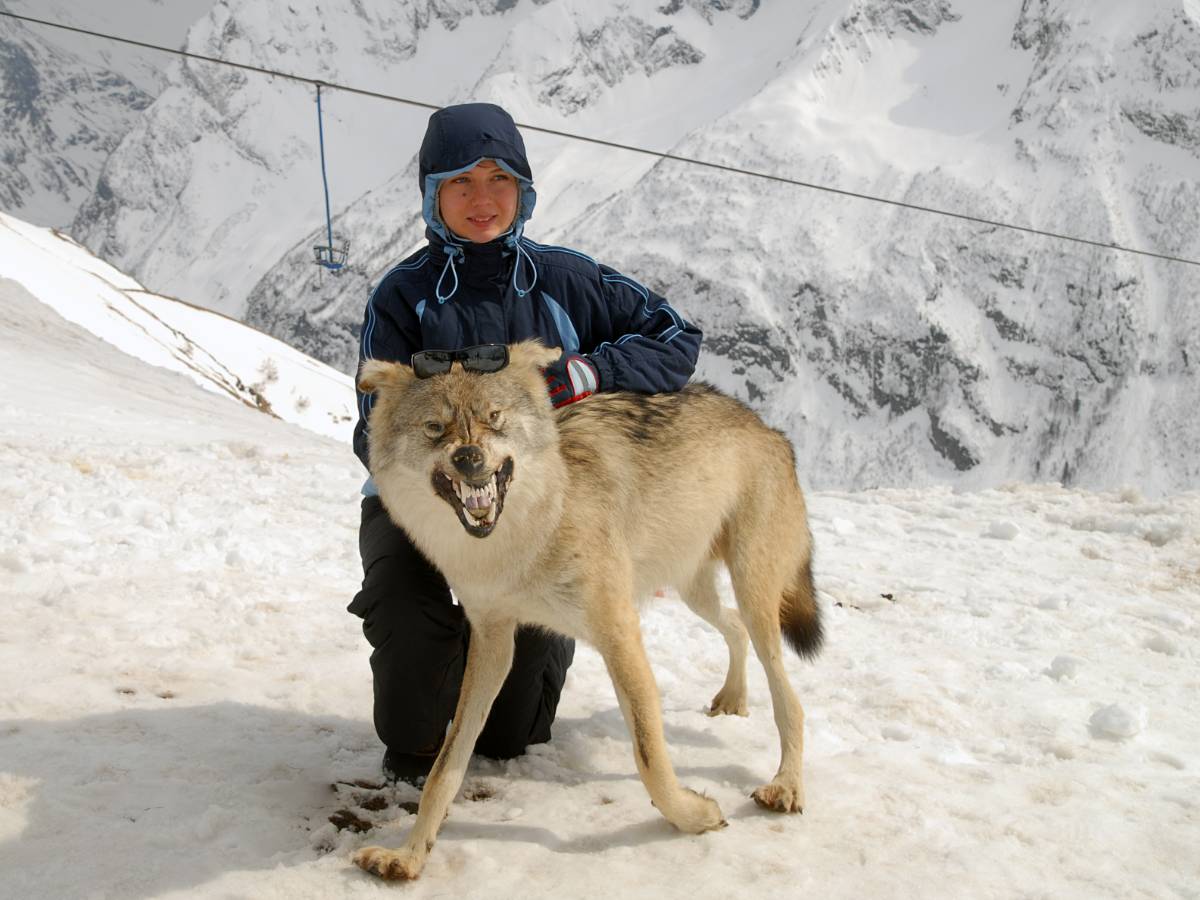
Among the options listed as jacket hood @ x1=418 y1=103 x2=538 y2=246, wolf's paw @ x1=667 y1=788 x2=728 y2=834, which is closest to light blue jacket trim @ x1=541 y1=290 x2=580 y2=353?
jacket hood @ x1=418 y1=103 x2=538 y2=246

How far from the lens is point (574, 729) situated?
4590 mm

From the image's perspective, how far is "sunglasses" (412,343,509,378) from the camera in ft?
11.2

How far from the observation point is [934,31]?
192375 millimetres

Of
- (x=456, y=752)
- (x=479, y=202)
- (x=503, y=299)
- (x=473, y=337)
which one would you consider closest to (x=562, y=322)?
(x=503, y=299)

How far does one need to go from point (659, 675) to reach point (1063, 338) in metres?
153

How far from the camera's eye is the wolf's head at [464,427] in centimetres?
309

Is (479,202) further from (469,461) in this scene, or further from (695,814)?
(695,814)

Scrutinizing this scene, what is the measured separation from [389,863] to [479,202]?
2.66m

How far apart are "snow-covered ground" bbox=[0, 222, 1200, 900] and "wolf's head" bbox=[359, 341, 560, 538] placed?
4.39 feet

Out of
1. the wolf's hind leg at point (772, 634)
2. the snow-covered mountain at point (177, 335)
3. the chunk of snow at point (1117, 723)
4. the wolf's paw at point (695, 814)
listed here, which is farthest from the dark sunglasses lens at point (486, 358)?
the snow-covered mountain at point (177, 335)

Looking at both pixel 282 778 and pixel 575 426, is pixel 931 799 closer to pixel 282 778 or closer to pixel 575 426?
pixel 575 426

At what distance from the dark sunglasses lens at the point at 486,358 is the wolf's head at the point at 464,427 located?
3 centimetres

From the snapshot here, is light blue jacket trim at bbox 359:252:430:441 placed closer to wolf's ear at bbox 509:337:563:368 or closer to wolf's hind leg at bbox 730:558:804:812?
wolf's ear at bbox 509:337:563:368

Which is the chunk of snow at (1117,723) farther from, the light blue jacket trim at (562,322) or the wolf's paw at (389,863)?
the wolf's paw at (389,863)
